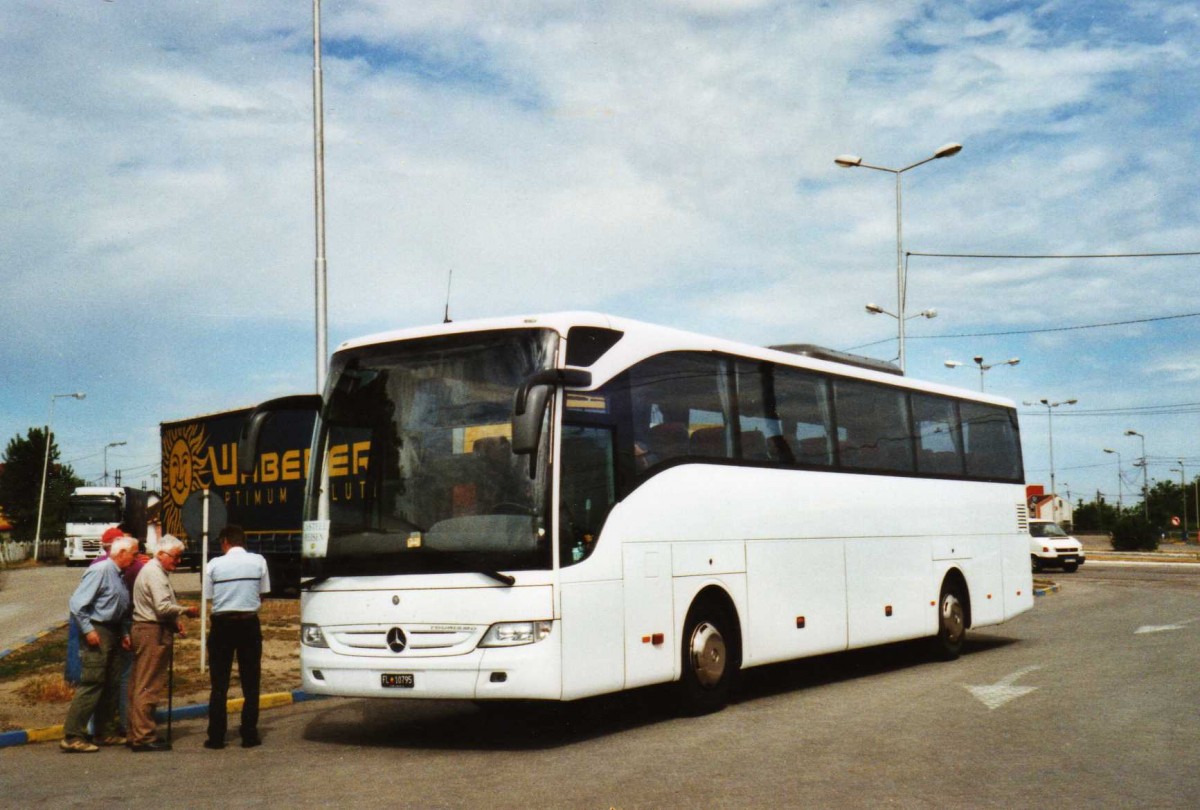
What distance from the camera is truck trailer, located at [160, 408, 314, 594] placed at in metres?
27.4

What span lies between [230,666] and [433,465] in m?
2.50

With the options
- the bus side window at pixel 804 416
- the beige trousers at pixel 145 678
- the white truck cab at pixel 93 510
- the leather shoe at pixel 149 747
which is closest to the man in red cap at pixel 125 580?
the beige trousers at pixel 145 678

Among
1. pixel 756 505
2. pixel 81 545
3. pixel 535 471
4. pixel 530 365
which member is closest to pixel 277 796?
pixel 535 471

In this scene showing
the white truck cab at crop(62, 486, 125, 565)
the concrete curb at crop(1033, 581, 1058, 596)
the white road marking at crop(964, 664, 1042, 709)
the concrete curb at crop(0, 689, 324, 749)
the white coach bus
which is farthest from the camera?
the white truck cab at crop(62, 486, 125, 565)

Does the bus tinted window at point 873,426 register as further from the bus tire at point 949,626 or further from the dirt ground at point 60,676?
the dirt ground at point 60,676

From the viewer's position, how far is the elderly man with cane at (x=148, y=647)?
10.5 metres

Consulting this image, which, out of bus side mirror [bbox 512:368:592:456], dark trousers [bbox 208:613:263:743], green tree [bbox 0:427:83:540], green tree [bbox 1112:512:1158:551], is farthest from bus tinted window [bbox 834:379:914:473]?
green tree [bbox 0:427:83:540]

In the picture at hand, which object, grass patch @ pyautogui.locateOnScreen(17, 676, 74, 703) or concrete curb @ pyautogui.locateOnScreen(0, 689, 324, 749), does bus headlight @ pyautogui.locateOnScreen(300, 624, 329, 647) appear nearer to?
concrete curb @ pyautogui.locateOnScreen(0, 689, 324, 749)

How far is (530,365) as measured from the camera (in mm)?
10156

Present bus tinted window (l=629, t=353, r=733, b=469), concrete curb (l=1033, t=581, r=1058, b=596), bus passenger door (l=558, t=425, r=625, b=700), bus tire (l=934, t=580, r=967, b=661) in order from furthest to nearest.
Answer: concrete curb (l=1033, t=581, r=1058, b=596), bus tire (l=934, t=580, r=967, b=661), bus tinted window (l=629, t=353, r=733, b=469), bus passenger door (l=558, t=425, r=625, b=700)

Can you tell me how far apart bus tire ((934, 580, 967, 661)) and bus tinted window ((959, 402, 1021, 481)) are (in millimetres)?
1813

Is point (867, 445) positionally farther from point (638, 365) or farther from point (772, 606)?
point (638, 365)

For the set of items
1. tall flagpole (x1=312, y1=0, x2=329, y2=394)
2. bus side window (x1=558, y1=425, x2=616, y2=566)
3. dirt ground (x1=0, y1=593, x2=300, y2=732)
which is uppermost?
tall flagpole (x1=312, y1=0, x2=329, y2=394)

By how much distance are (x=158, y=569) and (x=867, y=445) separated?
8.31m
